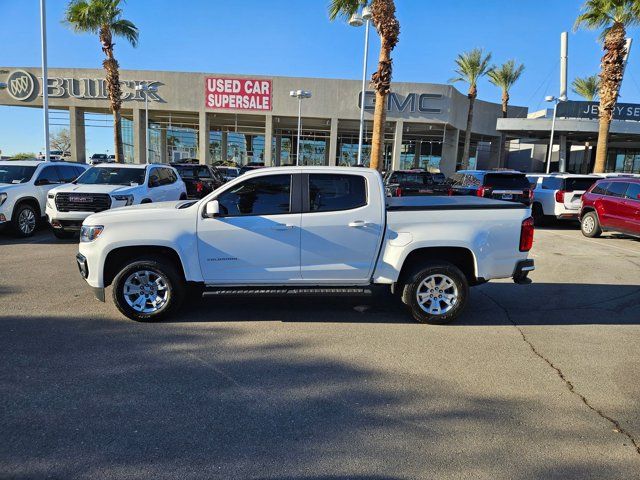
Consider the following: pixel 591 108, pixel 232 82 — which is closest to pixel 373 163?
pixel 232 82

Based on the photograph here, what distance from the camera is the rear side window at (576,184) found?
1502 cm

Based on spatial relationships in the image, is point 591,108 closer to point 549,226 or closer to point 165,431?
point 549,226

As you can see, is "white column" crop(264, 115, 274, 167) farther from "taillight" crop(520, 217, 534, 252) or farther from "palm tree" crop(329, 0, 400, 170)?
"taillight" crop(520, 217, 534, 252)

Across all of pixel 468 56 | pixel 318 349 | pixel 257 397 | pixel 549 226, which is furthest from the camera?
pixel 468 56

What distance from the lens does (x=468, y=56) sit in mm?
36750

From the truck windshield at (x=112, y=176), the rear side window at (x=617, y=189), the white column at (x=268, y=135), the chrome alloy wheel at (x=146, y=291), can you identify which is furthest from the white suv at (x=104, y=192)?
the white column at (x=268, y=135)

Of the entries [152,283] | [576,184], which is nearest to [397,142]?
[576,184]

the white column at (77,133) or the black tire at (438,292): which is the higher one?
the white column at (77,133)

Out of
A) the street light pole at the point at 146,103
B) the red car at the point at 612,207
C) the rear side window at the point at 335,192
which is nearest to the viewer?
the rear side window at the point at 335,192

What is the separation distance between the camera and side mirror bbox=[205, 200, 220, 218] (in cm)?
534

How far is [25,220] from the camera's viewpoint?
1117cm

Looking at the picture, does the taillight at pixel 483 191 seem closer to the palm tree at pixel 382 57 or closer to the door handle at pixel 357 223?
the palm tree at pixel 382 57

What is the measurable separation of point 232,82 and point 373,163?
19100 millimetres

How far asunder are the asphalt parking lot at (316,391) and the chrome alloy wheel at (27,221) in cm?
525
